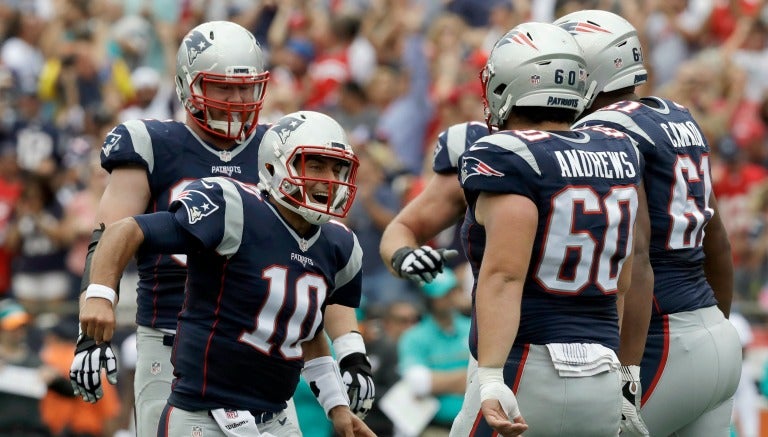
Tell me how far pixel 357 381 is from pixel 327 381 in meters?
0.13

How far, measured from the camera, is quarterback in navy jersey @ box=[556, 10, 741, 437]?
5152 millimetres

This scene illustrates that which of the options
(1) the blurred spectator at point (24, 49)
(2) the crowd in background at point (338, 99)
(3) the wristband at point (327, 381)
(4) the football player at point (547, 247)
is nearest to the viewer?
(4) the football player at point (547, 247)

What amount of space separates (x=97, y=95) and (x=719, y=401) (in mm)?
9989

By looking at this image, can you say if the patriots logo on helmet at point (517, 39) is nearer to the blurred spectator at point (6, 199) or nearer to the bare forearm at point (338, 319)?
the bare forearm at point (338, 319)

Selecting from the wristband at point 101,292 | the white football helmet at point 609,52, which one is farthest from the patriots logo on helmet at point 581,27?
the wristband at point 101,292

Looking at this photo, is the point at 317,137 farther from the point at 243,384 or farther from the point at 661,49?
the point at 661,49

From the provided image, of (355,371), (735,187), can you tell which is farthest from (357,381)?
(735,187)

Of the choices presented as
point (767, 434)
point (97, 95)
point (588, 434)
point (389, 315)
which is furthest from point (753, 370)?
point (97, 95)

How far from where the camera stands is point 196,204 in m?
4.78

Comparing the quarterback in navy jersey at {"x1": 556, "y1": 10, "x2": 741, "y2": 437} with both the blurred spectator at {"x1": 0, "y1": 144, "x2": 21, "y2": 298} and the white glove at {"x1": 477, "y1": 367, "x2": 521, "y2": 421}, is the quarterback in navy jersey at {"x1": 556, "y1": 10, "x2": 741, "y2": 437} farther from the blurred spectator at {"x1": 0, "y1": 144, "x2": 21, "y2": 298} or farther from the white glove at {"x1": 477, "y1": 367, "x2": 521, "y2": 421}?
the blurred spectator at {"x1": 0, "y1": 144, "x2": 21, "y2": 298}

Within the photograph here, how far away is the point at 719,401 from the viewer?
18.0ft

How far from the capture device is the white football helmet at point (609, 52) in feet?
17.7

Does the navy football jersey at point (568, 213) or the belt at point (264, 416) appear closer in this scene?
the navy football jersey at point (568, 213)

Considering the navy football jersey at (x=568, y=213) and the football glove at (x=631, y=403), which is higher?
the navy football jersey at (x=568, y=213)
